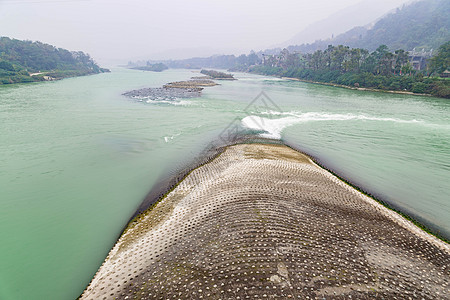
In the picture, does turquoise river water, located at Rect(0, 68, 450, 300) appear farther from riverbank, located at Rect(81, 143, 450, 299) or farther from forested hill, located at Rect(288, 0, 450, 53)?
forested hill, located at Rect(288, 0, 450, 53)

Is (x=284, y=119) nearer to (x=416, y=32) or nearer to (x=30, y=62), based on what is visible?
(x=30, y=62)

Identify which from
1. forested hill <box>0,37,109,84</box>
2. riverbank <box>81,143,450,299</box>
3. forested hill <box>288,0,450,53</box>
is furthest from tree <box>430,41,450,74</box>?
forested hill <box>0,37,109,84</box>

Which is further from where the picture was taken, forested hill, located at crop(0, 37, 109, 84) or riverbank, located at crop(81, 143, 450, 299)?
forested hill, located at crop(0, 37, 109, 84)

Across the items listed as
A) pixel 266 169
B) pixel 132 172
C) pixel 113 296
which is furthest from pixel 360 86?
pixel 113 296

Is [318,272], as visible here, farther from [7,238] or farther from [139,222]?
[7,238]

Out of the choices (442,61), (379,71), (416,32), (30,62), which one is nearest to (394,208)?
(442,61)

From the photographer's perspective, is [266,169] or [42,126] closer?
[266,169]
